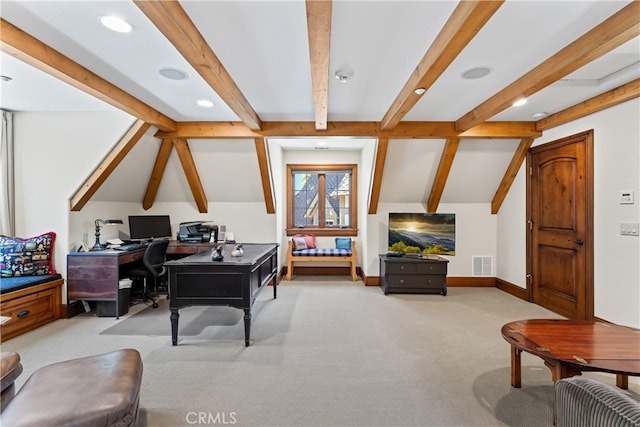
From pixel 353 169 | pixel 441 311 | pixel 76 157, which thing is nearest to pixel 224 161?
pixel 76 157

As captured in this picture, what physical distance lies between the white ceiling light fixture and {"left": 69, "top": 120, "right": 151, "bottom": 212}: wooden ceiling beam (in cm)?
261

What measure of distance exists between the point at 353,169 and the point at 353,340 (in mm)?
3754

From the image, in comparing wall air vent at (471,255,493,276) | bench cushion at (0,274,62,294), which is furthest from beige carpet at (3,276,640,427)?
wall air vent at (471,255,493,276)

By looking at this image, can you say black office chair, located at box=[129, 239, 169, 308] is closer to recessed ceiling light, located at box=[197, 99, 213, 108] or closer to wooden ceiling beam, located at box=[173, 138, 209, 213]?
wooden ceiling beam, located at box=[173, 138, 209, 213]

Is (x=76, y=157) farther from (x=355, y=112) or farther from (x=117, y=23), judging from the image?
(x=355, y=112)

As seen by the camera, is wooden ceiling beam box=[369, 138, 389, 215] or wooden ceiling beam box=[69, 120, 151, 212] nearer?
wooden ceiling beam box=[69, 120, 151, 212]

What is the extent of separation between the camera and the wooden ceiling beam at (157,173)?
14.6 feet

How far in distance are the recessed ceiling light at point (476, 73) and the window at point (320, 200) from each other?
11.3 feet

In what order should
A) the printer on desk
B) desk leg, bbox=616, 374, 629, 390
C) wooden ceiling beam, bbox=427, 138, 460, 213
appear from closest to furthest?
desk leg, bbox=616, 374, 629, 390 → wooden ceiling beam, bbox=427, 138, 460, 213 → the printer on desk

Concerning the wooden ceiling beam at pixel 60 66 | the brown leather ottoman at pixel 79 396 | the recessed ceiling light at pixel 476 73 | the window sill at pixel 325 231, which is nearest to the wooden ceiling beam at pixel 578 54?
the recessed ceiling light at pixel 476 73

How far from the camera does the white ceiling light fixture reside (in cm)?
254

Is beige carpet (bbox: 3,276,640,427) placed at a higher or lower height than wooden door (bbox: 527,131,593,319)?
lower

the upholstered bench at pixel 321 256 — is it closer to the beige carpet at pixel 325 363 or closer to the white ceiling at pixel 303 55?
the beige carpet at pixel 325 363

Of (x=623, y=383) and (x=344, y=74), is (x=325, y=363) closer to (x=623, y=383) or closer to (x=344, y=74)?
(x=623, y=383)
